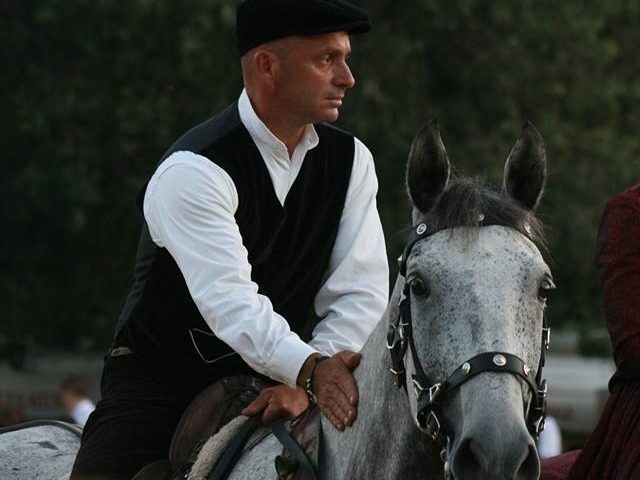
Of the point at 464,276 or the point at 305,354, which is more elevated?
the point at 464,276

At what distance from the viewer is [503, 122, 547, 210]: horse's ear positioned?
429 cm

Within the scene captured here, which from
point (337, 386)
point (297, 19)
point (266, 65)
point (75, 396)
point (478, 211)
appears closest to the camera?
point (478, 211)

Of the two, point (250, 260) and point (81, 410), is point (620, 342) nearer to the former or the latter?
point (250, 260)

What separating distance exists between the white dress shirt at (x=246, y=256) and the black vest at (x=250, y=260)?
0.15 ft

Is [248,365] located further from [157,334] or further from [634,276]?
[634,276]

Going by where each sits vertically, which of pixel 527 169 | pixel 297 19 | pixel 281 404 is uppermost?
pixel 297 19

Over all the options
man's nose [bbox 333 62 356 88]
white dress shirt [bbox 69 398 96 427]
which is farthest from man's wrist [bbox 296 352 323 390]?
white dress shirt [bbox 69 398 96 427]

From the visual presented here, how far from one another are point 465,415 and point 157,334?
5.18 feet

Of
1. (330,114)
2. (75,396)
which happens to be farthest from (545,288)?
(75,396)

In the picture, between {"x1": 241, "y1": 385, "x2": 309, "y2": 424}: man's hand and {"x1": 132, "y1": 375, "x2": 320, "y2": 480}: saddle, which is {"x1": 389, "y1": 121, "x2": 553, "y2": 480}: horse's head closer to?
{"x1": 241, "y1": 385, "x2": 309, "y2": 424}: man's hand

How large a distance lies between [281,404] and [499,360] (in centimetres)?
106

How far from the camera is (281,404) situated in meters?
4.79

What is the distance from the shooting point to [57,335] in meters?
19.0

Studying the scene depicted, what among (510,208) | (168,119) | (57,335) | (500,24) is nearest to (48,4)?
(168,119)
